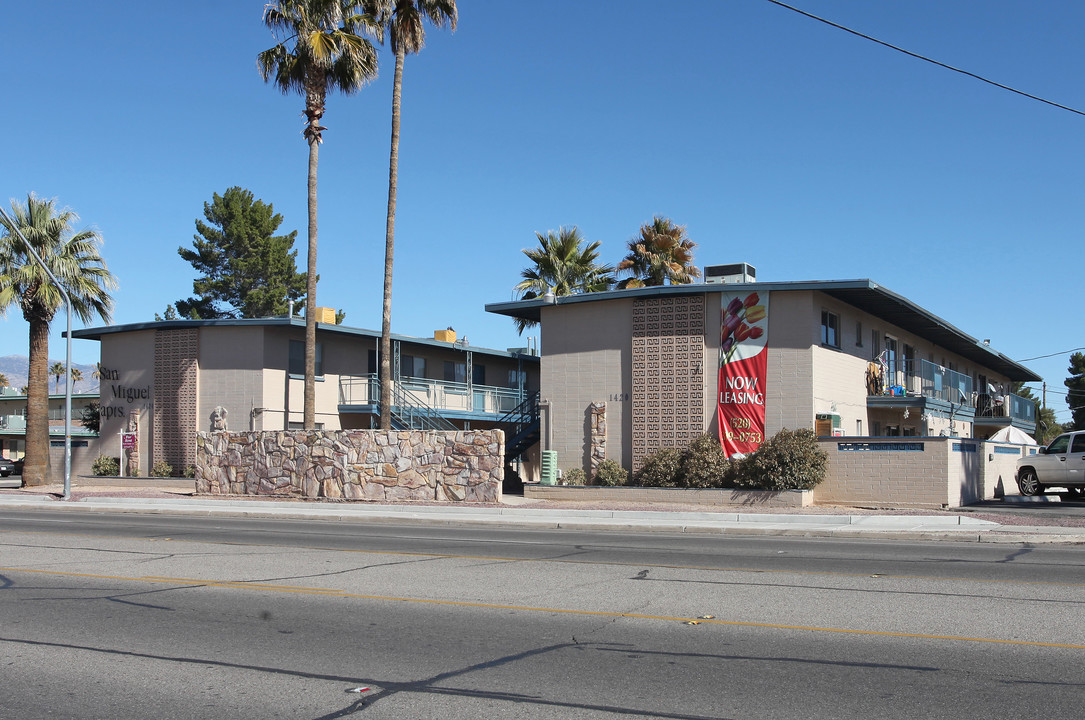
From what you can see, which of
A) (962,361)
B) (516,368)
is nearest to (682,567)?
(516,368)

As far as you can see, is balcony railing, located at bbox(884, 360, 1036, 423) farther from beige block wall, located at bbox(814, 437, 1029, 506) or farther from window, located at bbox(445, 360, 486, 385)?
window, located at bbox(445, 360, 486, 385)

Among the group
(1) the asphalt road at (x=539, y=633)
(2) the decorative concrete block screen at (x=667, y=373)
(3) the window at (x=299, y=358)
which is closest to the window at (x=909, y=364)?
(2) the decorative concrete block screen at (x=667, y=373)

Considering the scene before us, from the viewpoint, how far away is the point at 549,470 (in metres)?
28.2

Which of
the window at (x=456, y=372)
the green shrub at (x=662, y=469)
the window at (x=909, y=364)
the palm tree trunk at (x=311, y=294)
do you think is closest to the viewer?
the green shrub at (x=662, y=469)

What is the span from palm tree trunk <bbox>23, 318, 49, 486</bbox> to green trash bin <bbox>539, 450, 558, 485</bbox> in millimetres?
18499

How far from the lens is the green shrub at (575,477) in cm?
2809

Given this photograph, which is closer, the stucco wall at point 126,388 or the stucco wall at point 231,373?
the stucco wall at point 231,373

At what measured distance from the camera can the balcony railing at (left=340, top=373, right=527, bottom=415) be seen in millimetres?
35031

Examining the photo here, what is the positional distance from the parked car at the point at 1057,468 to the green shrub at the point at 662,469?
33.7 ft

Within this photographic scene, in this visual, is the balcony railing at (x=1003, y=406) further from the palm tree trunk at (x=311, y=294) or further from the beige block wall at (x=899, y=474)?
the palm tree trunk at (x=311, y=294)

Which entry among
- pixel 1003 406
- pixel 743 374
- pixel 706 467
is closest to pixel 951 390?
pixel 1003 406

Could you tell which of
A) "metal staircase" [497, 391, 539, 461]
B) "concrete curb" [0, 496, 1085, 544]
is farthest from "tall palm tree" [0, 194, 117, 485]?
"metal staircase" [497, 391, 539, 461]

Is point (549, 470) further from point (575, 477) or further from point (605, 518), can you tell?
point (605, 518)

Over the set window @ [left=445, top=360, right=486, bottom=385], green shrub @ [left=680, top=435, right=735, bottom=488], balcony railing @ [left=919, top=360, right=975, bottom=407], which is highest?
window @ [left=445, top=360, right=486, bottom=385]
